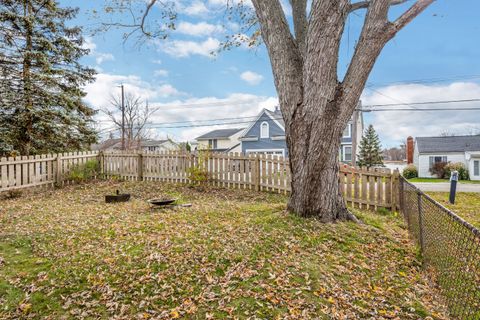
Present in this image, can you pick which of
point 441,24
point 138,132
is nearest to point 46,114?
point 441,24

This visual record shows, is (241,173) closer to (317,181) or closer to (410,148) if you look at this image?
(317,181)

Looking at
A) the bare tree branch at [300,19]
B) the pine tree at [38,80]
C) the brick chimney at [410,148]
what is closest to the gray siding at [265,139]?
the pine tree at [38,80]

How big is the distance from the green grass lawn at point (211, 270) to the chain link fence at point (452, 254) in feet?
0.63

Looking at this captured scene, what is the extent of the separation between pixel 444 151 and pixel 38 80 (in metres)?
30.0

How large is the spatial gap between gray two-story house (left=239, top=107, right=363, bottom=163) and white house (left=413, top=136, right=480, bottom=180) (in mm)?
7054

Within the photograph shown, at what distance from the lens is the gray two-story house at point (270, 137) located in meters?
24.1

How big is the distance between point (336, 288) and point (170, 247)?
6.98 ft

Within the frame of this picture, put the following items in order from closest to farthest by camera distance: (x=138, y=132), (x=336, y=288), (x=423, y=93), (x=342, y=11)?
(x=336, y=288) → (x=342, y=11) → (x=423, y=93) → (x=138, y=132)

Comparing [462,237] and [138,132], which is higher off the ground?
[138,132]

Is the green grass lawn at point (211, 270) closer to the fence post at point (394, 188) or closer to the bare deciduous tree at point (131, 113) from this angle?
the fence post at point (394, 188)

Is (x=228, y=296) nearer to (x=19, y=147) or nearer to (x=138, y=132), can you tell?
(x=19, y=147)

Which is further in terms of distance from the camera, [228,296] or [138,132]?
[138,132]

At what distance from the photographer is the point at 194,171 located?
9.35 meters

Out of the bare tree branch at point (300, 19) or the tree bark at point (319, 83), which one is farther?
the bare tree branch at point (300, 19)
